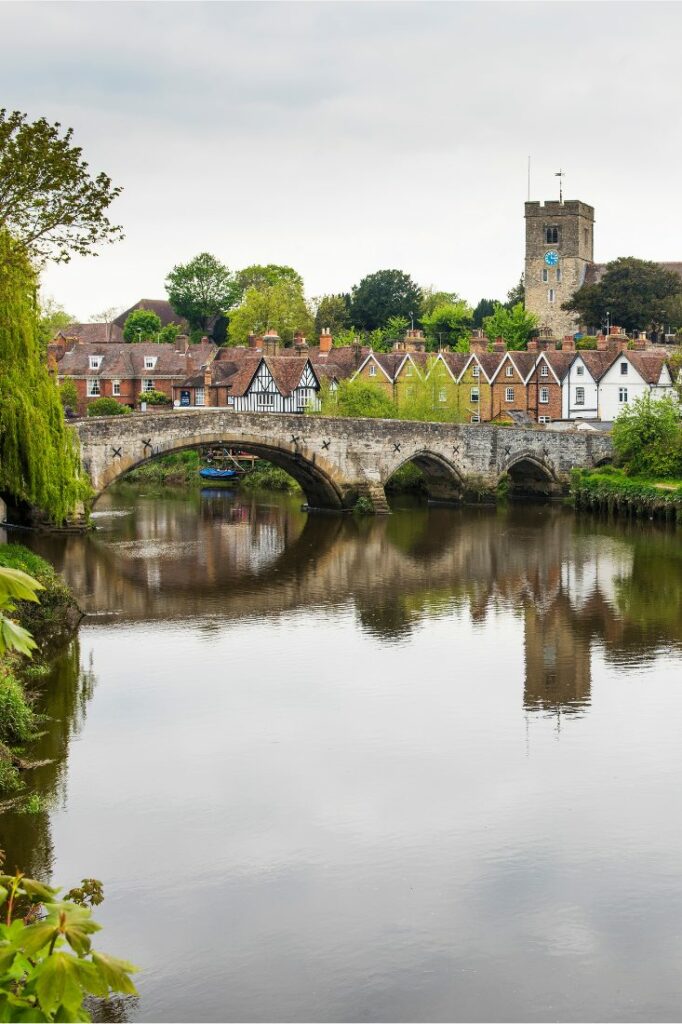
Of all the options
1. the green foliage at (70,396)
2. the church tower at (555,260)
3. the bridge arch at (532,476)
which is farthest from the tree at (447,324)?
the bridge arch at (532,476)

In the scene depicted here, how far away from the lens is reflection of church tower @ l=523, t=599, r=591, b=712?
1889 cm

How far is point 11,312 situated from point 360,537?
1682 centimetres

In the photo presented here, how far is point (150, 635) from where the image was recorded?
2347 cm

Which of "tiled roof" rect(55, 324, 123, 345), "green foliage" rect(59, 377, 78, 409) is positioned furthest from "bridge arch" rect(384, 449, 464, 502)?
"tiled roof" rect(55, 324, 123, 345)

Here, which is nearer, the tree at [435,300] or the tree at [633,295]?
the tree at [633,295]

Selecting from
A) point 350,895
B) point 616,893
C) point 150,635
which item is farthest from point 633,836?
point 150,635

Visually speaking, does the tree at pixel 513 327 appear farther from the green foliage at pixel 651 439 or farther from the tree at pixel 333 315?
the green foliage at pixel 651 439

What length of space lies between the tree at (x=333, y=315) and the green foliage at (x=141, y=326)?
12781mm

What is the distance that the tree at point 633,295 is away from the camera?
76.1 metres

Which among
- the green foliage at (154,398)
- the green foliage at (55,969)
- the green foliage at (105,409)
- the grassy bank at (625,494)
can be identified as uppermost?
the green foliage at (154,398)

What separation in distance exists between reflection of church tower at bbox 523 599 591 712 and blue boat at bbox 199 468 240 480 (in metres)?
34.2

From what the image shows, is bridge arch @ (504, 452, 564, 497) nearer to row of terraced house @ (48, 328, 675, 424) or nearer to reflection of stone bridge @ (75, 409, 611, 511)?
reflection of stone bridge @ (75, 409, 611, 511)

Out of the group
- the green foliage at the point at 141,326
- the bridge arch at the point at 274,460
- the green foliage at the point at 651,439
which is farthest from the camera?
the green foliage at the point at 141,326

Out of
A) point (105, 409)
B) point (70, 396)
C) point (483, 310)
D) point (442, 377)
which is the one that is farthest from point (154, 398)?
point (483, 310)
